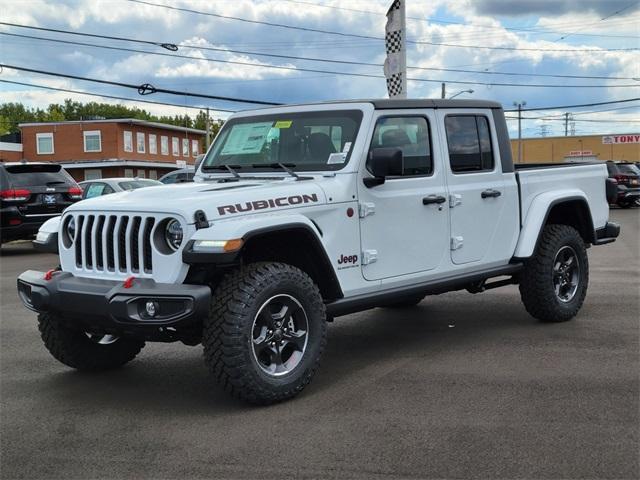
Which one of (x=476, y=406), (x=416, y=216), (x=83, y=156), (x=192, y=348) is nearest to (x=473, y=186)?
(x=416, y=216)

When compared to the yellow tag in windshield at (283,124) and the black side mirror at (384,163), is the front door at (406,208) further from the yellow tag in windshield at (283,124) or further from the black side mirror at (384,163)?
the yellow tag in windshield at (283,124)

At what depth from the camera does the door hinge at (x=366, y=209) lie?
521cm

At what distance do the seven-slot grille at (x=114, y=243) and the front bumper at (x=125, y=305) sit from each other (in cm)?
11

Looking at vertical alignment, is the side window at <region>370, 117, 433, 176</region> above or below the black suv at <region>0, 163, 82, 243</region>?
above

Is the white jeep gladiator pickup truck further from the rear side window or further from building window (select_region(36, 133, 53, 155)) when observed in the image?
building window (select_region(36, 133, 53, 155))

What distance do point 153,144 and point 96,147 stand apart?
5.38 metres

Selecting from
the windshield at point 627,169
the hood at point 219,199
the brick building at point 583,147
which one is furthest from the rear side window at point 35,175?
the brick building at point 583,147

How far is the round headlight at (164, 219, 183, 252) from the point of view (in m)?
4.44

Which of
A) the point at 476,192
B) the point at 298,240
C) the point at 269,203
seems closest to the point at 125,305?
the point at 269,203

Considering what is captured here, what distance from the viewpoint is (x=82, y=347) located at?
17.6 ft

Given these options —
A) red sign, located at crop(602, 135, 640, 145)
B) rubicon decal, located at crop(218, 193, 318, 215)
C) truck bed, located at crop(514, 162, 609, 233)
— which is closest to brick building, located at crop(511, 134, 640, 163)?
red sign, located at crop(602, 135, 640, 145)

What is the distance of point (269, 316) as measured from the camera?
183 inches

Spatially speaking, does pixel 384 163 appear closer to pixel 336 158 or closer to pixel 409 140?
pixel 336 158

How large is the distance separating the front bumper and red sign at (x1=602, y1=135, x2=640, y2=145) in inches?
3068
